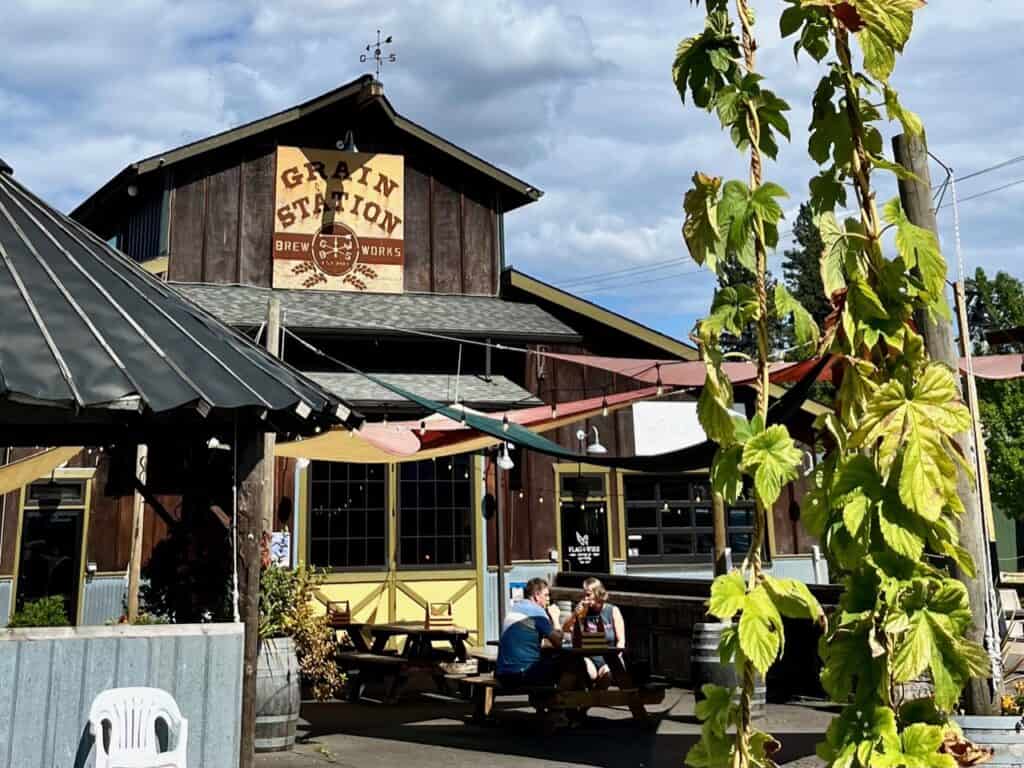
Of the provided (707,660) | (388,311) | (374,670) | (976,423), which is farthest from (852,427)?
(388,311)

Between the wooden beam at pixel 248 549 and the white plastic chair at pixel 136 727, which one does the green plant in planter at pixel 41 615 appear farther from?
the white plastic chair at pixel 136 727

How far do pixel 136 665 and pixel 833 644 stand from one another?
3959 millimetres

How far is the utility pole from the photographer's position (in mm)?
4148

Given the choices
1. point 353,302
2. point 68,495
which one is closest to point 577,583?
point 353,302

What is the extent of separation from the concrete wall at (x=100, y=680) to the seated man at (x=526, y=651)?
372 centimetres

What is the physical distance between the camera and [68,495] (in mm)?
13211

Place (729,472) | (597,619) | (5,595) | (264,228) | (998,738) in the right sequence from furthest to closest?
(264,228)
(5,595)
(597,619)
(998,738)
(729,472)

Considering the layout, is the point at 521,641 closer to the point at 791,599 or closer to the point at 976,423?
the point at 976,423

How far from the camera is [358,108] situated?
15.4 metres

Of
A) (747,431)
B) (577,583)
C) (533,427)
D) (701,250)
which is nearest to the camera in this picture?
(747,431)

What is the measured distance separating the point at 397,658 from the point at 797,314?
9.04 metres

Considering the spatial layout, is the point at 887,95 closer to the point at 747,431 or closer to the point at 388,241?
the point at 747,431

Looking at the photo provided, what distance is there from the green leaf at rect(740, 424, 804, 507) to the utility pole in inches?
102

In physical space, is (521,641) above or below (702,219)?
below
